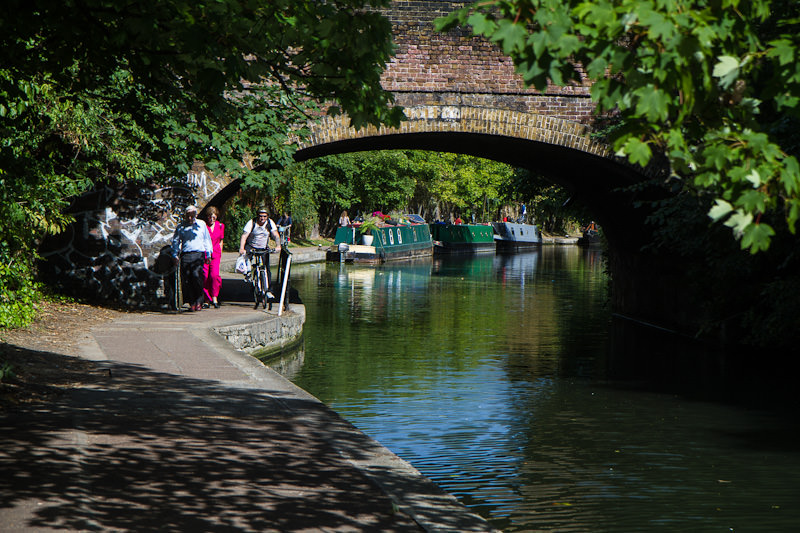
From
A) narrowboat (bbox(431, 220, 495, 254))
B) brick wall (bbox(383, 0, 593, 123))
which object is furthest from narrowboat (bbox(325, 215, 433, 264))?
brick wall (bbox(383, 0, 593, 123))

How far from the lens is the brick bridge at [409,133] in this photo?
14695 mm

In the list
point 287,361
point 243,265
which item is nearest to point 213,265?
point 243,265

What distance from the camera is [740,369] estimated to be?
13.8m

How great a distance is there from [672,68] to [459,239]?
4638cm

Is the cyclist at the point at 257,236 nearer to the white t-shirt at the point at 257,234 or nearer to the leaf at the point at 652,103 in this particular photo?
the white t-shirt at the point at 257,234

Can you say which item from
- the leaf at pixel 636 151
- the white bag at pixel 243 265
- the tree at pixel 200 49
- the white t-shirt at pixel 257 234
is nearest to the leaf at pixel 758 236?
the leaf at pixel 636 151

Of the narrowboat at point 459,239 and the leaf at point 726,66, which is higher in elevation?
the leaf at point 726,66

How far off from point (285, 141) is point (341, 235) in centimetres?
2213

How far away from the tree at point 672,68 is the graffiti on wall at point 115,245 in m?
11.5

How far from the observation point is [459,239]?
164 ft

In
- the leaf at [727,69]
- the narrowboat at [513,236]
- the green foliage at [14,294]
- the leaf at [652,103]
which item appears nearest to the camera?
the leaf at [652,103]

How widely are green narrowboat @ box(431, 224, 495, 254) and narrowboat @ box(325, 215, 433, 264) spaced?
561cm

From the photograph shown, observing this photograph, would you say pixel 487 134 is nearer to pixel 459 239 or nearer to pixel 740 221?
pixel 740 221

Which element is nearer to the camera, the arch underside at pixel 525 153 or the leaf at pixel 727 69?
the leaf at pixel 727 69
